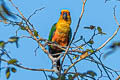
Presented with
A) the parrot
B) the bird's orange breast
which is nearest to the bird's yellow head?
the parrot

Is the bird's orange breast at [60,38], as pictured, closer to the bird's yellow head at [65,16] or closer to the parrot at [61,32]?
the parrot at [61,32]

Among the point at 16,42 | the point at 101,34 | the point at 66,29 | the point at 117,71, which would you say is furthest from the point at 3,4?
the point at 66,29

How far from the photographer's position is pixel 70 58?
2.56 m

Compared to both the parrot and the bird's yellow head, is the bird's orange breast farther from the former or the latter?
the bird's yellow head

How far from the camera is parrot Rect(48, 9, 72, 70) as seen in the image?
5177 millimetres

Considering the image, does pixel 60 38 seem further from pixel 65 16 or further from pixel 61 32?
pixel 65 16

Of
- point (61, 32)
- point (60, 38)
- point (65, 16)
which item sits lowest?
point (60, 38)

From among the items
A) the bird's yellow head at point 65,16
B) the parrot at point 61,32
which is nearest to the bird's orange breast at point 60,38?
the parrot at point 61,32

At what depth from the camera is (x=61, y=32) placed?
5.25 meters

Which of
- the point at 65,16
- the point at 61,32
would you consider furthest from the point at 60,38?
the point at 65,16

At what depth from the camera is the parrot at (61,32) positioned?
5.18 metres

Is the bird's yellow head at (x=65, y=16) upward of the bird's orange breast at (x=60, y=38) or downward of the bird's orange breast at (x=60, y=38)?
upward

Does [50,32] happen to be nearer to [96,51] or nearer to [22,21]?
[22,21]

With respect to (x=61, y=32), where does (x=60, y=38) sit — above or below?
below
